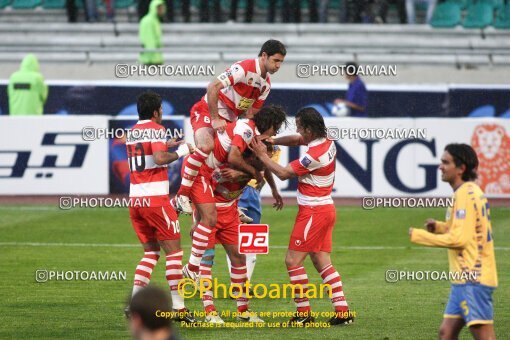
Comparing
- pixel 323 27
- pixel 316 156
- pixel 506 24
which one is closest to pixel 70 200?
pixel 316 156

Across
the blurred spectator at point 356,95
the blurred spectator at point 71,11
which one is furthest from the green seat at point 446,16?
the blurred spectator at point 71,11

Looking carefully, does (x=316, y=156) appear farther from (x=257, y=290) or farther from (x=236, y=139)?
(x=257, y=290)

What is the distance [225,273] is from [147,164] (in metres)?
3.62

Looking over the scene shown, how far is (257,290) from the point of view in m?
12.5

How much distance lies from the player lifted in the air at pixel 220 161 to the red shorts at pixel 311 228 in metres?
0.69

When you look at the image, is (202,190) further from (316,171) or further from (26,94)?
(26,94)

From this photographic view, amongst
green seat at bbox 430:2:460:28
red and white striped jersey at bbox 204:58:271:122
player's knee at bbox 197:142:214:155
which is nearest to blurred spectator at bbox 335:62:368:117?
green seat at bbox 430:2:460:28

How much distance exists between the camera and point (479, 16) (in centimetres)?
2952

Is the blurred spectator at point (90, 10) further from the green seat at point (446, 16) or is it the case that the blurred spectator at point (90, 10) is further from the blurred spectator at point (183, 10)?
the green seat at point (446, 16)

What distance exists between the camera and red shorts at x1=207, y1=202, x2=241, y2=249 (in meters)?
11.0

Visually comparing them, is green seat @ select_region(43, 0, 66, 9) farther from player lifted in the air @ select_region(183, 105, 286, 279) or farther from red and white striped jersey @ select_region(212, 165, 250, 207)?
red and white striped jersey @ select_region(212, 165, 250, 207)

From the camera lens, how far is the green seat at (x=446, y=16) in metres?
29.5

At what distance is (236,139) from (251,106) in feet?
3.77

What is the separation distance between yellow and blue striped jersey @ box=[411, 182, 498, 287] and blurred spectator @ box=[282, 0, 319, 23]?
21.0 meters
